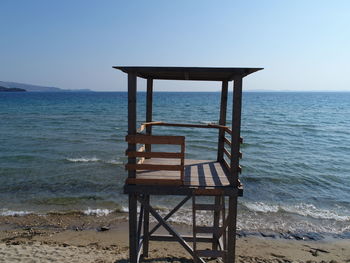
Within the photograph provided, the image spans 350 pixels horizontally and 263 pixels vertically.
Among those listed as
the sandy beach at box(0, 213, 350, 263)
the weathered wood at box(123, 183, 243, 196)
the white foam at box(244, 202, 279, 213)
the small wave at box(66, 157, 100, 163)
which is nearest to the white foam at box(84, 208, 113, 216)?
the sandy beach at box(0, 213, 350, 263)

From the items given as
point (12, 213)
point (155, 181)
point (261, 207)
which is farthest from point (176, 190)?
point (12, 213)

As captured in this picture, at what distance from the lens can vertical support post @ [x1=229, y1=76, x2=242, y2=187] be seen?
5359 millimetres

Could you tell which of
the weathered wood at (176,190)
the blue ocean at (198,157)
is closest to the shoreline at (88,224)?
the blue ocean at (198,157)

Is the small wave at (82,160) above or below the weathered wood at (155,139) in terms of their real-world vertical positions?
below

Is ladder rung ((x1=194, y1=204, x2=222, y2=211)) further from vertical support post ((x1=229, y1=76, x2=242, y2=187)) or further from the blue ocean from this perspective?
the blue ocean

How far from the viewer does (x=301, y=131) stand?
120 feet

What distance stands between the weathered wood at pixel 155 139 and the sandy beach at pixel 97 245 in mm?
4248

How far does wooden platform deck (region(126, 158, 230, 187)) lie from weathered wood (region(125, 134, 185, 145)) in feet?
2.44

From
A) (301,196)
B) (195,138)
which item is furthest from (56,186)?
(195,138)

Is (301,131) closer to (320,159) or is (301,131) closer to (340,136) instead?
(340,136)

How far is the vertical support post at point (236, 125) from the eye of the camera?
17.6 feet

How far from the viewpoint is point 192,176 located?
21.2 feet

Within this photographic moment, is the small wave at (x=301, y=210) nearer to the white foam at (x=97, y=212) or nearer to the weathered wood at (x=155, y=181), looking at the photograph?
the white foam at (x=97, y=212)

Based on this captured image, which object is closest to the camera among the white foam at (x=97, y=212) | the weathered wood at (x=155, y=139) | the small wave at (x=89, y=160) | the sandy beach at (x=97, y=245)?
the weathered wood at (x=155, y=139)
